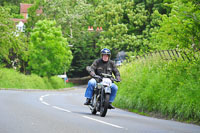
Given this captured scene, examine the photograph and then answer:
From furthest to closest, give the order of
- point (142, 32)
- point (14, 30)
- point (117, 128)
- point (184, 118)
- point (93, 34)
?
point (93, 34), point (142, 32), point (14, 30), point (184, 118), point (117, 128)

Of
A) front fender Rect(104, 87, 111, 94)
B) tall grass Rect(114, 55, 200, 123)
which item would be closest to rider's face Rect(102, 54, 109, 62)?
front fender Rect(104, 87, 111, 94)

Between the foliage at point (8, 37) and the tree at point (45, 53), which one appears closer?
the foliage at point (8, 37)

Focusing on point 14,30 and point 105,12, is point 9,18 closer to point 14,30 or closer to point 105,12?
point 14,30

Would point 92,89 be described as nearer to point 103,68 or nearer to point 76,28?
point 103,68

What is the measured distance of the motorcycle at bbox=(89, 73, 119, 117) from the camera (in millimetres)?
12500

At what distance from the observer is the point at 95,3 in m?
85.6

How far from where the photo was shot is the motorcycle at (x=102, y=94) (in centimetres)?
1250

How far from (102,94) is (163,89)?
365 cm

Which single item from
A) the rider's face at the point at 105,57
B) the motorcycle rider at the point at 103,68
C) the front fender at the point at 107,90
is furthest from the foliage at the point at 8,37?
the front fender at the point at 107,90

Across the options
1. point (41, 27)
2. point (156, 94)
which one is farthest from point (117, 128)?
point (41, 27)

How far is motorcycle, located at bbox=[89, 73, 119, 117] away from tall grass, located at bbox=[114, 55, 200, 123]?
7.51 ft

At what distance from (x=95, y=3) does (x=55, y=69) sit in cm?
3324

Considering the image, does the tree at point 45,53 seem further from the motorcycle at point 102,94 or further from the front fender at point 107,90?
the front fender at point 107,90

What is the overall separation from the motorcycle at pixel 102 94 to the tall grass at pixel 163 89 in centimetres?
229
